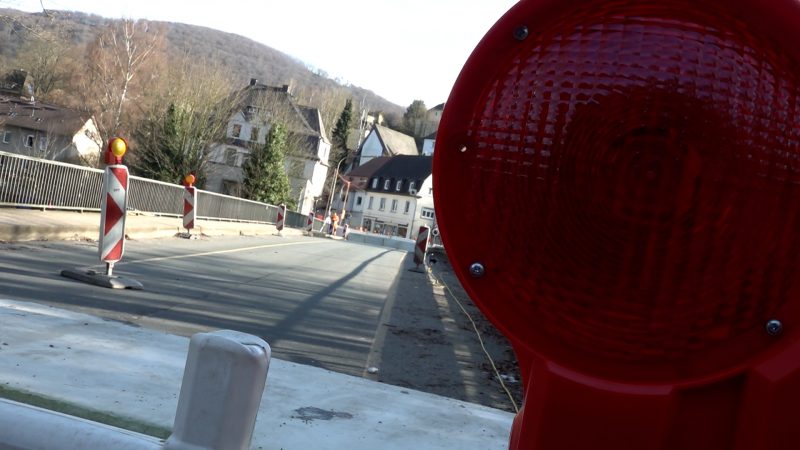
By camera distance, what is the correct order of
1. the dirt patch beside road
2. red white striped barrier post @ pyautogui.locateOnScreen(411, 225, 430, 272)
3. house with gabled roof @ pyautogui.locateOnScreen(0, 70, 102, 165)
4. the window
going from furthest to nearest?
the window, house with gabled roof @ pyautogui.locateOnScreen(0, 70, 102, 165), red white striped barrier post @ pyautogui.locateOnScreen(411, 225, 430, 272), the dirt patch beside road

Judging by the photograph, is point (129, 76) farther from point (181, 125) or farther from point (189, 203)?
point (189, 203)

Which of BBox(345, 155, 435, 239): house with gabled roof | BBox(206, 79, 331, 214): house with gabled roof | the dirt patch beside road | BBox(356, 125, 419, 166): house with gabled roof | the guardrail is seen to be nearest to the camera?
the guardrail

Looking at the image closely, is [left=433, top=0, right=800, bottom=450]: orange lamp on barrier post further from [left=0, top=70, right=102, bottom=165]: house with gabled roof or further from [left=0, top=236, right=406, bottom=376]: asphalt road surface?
[left=0, top=70, right=102, bottom=165]: house with gabled roof

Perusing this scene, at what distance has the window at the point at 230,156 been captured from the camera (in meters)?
54.3

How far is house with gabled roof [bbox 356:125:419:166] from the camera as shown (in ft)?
310

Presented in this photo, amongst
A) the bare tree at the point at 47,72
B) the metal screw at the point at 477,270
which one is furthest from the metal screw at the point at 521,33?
the bare tree at the point at 47,72

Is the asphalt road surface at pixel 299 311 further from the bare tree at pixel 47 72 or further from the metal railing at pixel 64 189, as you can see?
the bare tree at pixel 47 72

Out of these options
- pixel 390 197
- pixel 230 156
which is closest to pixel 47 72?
pixel 230 156

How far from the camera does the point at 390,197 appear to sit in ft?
270

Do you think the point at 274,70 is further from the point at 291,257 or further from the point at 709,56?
the point at 709,56

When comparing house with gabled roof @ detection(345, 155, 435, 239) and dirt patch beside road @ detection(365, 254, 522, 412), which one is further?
house with gabled roof @ detection(345, 155, 435, 239)

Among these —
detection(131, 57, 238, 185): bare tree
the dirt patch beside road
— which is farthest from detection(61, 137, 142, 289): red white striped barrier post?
detection(131, 57, 238, 185): bare tree

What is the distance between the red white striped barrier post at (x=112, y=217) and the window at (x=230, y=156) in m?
45.7

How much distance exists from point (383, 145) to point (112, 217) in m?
87.0
